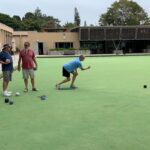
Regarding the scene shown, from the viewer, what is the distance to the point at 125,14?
4063 inches

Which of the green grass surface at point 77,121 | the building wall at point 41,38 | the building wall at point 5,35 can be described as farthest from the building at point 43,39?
the green grass surface at point 77,121

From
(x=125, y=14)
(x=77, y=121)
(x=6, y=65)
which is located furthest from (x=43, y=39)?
(x=77, y=121)

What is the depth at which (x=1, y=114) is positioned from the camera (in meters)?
9.84

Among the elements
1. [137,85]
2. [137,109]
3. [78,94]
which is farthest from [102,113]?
[137,85]

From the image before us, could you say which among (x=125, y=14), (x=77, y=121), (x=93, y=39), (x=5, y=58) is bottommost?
(x=77, y=121)

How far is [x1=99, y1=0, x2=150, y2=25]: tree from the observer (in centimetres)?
10219

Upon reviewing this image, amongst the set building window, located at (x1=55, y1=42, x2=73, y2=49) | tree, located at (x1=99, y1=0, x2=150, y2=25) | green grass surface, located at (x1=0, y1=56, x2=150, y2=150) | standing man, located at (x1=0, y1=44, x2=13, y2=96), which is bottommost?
building window, located at (x1=55, y1=42, x2=73, y2=49)

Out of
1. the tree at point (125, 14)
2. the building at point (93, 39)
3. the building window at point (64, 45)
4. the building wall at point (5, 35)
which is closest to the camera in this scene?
the building wall at point (5, 35)

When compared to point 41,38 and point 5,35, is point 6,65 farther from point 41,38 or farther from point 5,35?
point 41,38

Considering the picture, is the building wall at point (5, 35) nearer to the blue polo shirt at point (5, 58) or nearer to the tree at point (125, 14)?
the tree at point (125, 14)

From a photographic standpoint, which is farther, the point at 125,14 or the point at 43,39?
the point at 125,14

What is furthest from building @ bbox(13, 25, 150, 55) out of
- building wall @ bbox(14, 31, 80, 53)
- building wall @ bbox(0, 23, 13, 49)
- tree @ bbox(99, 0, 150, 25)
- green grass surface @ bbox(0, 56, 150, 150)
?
green grass surface @ bbox(0, 56, 150, 150)

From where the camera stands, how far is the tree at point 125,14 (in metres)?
102

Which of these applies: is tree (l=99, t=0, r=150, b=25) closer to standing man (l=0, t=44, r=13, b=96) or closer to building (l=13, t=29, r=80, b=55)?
building (l=13, t=29, r=80, b=55)
